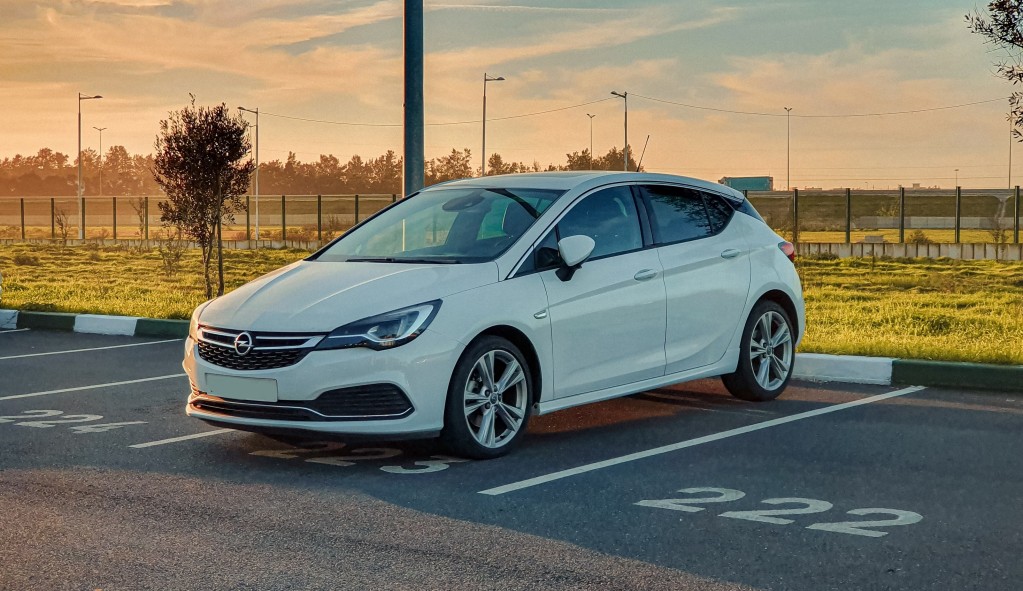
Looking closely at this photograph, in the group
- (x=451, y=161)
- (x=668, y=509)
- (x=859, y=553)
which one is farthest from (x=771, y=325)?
(x=451, y=161)

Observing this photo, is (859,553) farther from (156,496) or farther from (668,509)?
(156,496)

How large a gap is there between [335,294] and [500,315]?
35.8 inches

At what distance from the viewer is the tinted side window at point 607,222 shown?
740 centimetres

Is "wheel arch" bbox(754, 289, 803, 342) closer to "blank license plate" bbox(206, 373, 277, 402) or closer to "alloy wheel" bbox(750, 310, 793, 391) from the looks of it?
"alloy wheel" bbox(750, 310, 793, 391)

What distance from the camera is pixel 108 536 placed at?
5.05 m

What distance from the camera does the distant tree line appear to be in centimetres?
8038

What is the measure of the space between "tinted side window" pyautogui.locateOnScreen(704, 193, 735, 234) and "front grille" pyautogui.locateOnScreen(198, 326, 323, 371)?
3271mm

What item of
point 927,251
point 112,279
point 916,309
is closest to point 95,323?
point 916,309

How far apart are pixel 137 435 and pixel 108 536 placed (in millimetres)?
2458

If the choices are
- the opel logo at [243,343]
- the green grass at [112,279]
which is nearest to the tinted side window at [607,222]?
the opel logo at [243,343]

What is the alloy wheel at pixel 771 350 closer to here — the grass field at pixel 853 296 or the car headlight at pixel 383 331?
the grass field at pixel 853 296

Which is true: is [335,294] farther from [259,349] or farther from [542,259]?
[542,259]

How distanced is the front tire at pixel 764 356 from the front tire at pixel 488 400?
6.86ft

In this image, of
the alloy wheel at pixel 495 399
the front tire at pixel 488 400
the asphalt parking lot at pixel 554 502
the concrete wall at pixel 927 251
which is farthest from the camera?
the concrete wall at pixel 927 251
